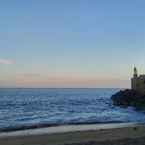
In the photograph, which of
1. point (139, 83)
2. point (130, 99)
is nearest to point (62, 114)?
point (130, 99)

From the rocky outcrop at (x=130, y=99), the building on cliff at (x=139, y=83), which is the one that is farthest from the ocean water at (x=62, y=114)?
the building on cliff at (x=139, y=83)

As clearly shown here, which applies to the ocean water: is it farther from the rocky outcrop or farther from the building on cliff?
Answer: the building on cliff

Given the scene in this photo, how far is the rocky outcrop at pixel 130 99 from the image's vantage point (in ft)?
190

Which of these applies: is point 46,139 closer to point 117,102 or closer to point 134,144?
point 134,144

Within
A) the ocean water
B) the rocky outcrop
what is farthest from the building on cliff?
the ocean water

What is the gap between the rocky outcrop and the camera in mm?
57812

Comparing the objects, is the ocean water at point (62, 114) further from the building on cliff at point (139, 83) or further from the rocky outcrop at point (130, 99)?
the building on cliff at point (139, 83)

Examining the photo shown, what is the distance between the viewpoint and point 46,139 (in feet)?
64.6

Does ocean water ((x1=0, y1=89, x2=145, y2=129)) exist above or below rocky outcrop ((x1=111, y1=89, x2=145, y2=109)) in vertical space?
below

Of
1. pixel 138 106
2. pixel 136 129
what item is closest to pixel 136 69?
pixel 138 106

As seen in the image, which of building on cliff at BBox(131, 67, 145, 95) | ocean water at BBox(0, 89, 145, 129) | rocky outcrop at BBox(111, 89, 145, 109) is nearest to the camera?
ocean water at BBox(0, 89, 145, 129)

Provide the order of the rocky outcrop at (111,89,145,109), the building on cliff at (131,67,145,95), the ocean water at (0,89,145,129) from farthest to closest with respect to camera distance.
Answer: the building on cliff at (131,67,145,95) → the rocky outcrop at (111,89,145,109) → the ocean water at (0,89,145,129)

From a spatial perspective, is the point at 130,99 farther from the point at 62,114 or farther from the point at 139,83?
the point at 62,114

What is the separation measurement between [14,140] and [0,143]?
1035mm
